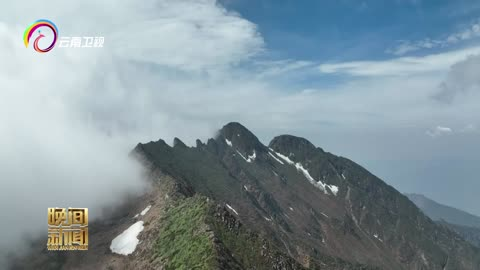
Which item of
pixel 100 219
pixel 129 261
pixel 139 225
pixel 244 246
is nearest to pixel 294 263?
pixel 244 246

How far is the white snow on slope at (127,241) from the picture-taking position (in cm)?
15725

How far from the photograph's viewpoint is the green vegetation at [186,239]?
375ft

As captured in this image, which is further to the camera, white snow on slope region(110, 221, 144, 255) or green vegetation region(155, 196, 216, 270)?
white snow on slope region(110, 221, 144, 255)

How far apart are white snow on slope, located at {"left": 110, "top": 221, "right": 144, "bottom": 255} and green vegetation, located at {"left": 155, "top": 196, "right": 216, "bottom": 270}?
616 inches

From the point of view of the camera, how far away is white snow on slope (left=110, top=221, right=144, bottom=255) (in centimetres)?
15725

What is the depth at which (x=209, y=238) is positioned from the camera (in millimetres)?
120562

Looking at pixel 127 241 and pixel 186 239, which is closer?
pixel 186 239

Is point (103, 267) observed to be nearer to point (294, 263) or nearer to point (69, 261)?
point (69, 261)

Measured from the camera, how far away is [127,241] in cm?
16338

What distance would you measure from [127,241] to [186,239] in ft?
151

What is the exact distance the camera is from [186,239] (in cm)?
12800

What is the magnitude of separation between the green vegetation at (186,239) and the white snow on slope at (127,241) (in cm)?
1564

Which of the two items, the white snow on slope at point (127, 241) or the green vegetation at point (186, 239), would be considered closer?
the green vegetation at point (186, 239)

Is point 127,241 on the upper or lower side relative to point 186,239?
upper
